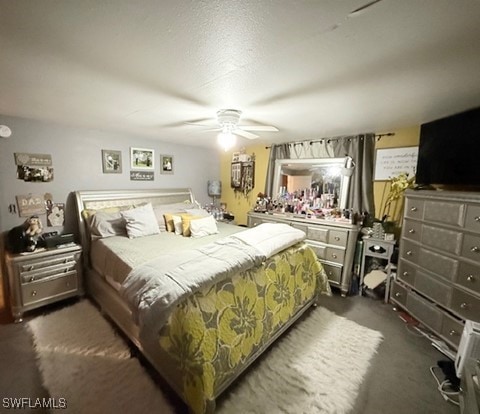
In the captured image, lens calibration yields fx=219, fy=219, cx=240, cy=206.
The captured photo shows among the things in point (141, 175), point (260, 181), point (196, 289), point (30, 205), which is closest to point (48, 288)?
point (30, 205)

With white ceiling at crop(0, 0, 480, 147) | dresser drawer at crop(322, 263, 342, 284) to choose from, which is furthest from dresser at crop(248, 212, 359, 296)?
white ceiling at crop(0, 0, 480, 147)

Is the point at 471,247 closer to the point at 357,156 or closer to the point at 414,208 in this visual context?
the point at 414,208

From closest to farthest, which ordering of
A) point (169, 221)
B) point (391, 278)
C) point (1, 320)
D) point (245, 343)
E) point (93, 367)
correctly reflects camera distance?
point (245, 343) < point (93, 367) < point (1, 320) < point (391, 278) < point (169, 221)

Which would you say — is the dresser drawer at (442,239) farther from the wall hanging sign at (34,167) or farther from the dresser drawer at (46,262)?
→ the wall hanging sign at (34,167)

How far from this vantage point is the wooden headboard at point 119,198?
2793 millimetres

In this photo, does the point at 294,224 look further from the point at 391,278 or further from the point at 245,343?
the point at 245,343

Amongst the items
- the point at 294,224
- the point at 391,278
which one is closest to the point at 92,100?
the point at 294,224

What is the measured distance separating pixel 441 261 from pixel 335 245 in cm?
107

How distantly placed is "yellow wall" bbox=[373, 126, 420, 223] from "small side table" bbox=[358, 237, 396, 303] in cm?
42

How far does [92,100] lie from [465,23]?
2409mm

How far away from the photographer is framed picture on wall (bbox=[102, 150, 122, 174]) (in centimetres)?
317

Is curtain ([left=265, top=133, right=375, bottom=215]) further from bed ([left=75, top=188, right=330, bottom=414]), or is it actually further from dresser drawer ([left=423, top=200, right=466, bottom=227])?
bed ([left=75, top=188, right=330, bottom=414])

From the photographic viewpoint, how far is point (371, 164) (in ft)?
9.71

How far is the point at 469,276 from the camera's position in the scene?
1791mm
